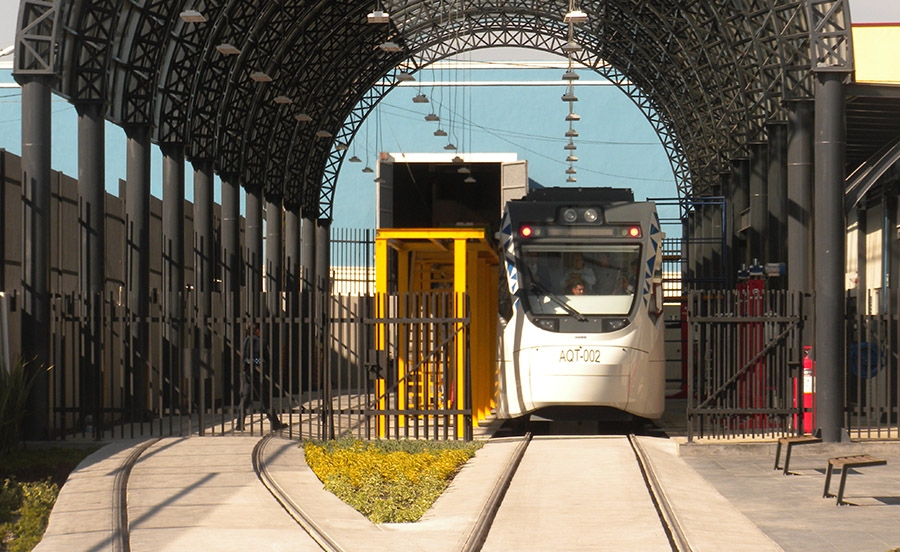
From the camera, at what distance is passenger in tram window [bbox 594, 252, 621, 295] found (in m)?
22.0

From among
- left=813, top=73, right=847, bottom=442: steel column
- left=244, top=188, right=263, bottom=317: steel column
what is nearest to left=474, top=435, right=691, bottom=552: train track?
left=813, top=73, right=847, bottom=442: steel column

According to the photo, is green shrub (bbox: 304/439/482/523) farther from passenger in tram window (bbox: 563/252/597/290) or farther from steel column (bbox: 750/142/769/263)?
steel column (bbox: 750/142/769/263)

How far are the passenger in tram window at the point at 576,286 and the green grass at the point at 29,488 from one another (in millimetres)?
7958

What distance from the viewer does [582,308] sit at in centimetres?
2191

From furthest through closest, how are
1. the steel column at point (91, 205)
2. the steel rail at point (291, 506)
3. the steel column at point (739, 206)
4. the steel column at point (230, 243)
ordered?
the steel column at point (739, 206) → the steel column at point (230, 243) → the steel column at point (91, 205) → the steel rail at point (291, 506)

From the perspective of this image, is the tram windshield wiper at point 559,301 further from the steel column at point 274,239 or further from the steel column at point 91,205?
the steel column at point 274,239

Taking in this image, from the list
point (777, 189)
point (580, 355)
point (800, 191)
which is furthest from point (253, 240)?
point (580, 355)

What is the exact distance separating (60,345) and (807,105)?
13530mm

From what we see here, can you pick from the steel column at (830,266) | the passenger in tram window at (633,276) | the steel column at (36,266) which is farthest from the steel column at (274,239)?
the steel column at (830,266)

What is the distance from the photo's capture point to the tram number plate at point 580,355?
21328 mm

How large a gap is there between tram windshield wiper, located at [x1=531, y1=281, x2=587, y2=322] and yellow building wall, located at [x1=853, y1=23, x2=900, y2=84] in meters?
6.45

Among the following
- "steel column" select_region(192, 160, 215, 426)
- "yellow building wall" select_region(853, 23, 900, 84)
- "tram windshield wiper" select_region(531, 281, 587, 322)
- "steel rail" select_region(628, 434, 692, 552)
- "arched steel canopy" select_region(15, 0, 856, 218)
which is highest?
"arched steel canopy" select_region(15, 0, 856, 218)

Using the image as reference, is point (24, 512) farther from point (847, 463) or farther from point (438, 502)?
point (847, 463)

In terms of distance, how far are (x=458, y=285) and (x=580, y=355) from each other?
90.2 inches
